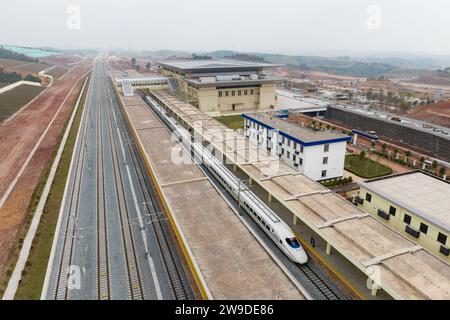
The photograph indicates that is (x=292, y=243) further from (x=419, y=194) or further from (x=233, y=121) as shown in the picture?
(x=233, y=121)

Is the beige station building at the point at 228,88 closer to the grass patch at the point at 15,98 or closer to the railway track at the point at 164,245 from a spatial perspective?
the railway track at the point at 164,245

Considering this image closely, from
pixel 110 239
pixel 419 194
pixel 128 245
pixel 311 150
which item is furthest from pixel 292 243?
pixel 110 239

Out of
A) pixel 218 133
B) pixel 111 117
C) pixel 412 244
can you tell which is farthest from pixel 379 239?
pixel 111 117

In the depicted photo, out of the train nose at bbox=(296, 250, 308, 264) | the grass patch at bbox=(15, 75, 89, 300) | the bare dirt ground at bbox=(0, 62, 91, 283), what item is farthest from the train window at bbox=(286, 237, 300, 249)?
the bare dirt ground at bbox=(0, 62, 91, 283)

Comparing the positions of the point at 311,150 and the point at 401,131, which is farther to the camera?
the point at 401,131

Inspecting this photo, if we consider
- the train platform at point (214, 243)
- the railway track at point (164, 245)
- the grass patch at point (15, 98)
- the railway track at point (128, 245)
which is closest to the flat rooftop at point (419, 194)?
the train platform at point (214, 243)
